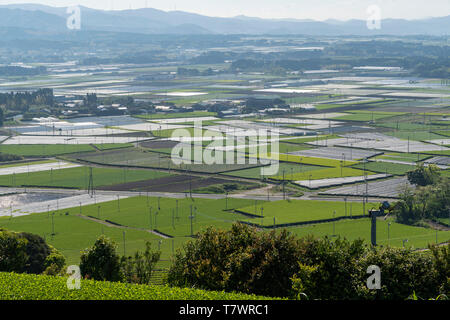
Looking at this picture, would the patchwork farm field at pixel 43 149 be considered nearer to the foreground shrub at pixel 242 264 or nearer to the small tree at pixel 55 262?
the small tree at pixel 55 262

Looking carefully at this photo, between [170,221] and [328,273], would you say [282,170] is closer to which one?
[170,221]

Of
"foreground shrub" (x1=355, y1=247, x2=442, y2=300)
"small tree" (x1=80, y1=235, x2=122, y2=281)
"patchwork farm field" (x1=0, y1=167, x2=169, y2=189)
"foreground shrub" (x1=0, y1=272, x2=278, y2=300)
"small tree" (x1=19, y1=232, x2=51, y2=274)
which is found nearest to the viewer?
"foreground shrub" (x1=0, y1=272, x2=278, y2=300)

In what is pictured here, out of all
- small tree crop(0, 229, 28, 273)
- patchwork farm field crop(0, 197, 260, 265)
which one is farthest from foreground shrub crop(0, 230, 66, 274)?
patchwork farm field crop(0, 197, 260, 265)

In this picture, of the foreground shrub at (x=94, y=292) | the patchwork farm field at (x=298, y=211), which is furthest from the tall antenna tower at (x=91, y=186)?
the foreground shrub at (x=94, y=292)

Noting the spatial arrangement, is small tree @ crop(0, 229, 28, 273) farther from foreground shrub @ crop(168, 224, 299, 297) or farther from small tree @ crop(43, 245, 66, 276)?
foreground shrub @ crop(168, 224, 299, 297)

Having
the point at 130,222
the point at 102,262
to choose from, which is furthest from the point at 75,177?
the point at 102,262

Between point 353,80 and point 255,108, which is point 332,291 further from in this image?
point 353,80

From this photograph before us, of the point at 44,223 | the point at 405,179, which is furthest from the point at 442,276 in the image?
the point at 405,179

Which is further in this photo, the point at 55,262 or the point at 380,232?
the point at 380,232

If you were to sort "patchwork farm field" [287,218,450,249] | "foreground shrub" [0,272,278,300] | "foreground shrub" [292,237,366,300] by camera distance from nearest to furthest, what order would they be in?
"foreground shrub" [0,272,278,300] < "foreground shrub" [292,237,366,300] < "patchwork farm field" [287,218,450,249]
